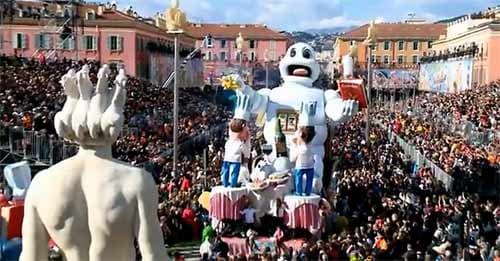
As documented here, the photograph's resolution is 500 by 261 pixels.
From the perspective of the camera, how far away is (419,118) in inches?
1582

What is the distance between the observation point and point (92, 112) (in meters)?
4.41

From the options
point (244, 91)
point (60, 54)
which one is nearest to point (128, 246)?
point (244, 91)

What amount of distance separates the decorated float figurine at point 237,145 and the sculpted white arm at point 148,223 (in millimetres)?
11901

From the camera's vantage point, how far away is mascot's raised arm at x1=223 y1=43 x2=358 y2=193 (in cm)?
1692

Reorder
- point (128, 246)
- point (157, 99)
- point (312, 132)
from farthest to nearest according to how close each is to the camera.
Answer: point (157, 99)
point (312, 132)
point (128, 246)

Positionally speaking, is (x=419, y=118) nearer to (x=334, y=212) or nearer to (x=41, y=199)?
(x=334, y=212)

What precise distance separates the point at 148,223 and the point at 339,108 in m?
12.9

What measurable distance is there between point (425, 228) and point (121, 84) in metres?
10.8

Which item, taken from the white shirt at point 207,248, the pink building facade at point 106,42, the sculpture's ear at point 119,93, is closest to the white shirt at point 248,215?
the white shirt at point 207,248

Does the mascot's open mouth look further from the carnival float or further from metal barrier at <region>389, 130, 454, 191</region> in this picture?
metal barrier at <region>389, 130, 454, 191</region>

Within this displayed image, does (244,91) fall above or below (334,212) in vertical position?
above

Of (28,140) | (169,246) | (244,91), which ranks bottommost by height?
(169,246)

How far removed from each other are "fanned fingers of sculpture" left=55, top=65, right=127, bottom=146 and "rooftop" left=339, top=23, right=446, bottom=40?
103 metres

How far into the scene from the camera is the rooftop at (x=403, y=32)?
106m
